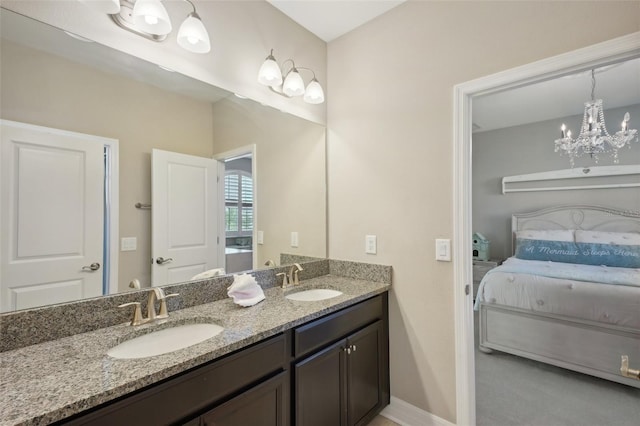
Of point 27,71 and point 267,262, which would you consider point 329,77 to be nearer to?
point 267,262

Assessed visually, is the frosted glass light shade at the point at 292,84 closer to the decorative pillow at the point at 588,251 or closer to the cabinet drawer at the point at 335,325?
the cabinet drawer at the point at 335,325

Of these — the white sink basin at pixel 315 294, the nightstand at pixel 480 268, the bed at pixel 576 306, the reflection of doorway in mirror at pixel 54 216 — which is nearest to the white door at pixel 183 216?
the reflection of doorway in mirror at pixel 54 216

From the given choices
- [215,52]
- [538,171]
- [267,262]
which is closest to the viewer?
[215,52]

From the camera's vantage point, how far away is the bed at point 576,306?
2311mm

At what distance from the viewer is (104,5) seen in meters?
1.18

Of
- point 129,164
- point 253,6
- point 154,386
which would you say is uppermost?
point 253,6

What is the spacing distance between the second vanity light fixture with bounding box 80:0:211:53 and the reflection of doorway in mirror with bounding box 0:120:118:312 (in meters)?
0.53

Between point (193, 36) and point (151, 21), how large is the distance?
0.60ft

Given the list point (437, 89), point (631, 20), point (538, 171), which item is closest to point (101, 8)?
point (437, 89)

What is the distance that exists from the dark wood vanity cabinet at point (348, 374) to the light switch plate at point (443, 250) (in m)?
0.49

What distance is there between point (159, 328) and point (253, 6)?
1928mm

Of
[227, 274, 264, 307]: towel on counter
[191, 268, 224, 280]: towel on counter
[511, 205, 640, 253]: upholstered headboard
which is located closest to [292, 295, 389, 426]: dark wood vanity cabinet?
[227, 274, 264, 307]: towel on counter

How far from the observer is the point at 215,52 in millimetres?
1675

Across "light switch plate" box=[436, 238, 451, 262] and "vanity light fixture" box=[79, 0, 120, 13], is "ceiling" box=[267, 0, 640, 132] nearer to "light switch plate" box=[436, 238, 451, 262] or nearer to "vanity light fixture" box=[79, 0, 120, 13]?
"light switch plate" box=[436, 238, 451, 262]
